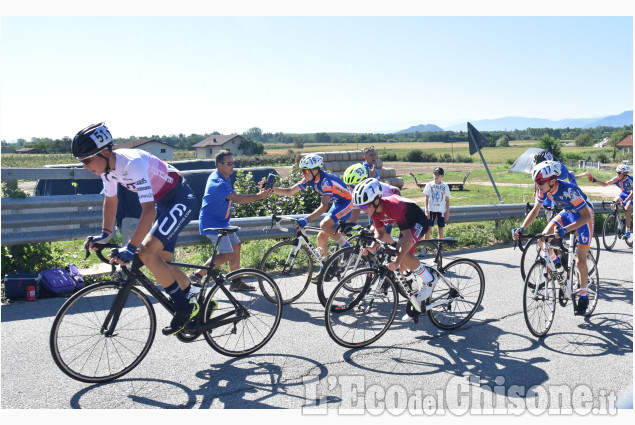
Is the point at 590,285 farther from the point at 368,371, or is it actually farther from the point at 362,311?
the point at 368,371

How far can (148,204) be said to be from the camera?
4871 millimetres

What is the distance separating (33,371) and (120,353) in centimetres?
76

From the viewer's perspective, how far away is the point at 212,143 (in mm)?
111812

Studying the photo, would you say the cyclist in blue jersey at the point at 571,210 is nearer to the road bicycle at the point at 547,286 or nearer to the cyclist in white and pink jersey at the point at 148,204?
the road bicycle at the point at 547,286

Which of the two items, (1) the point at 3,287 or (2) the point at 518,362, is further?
(1) the point at 3,287

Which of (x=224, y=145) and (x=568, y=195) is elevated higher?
(x=224, y=145)

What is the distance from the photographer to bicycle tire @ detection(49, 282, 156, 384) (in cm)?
470

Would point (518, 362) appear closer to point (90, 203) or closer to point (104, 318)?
point (104, 318)

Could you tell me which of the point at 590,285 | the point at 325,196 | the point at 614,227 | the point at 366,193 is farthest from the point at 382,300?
the point at 614,227

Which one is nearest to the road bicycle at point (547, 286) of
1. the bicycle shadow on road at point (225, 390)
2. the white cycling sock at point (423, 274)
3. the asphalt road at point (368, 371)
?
the asphalt road at point (368, 371)

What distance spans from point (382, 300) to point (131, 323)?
257cm

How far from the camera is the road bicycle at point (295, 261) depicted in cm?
758

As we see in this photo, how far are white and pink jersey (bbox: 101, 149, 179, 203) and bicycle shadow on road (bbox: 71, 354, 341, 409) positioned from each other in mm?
1645
